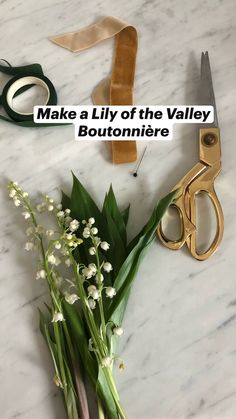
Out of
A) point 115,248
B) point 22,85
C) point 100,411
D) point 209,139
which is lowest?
point 100,411

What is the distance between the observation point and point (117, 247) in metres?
0.84

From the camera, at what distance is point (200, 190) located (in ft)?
2.87

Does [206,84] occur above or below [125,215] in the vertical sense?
above

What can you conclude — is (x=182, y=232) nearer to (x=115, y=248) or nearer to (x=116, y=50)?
(x=115, y=248)

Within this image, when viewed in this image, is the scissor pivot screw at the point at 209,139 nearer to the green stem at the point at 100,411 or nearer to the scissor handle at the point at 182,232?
the scissor handle at the point at 182,232

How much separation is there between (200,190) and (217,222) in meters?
0.06

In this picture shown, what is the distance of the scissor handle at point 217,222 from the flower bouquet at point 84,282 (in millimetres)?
52

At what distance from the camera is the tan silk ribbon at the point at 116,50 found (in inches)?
37.9

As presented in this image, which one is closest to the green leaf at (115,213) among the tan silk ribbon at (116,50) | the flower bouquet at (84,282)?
the flower bouquet at (84,282)

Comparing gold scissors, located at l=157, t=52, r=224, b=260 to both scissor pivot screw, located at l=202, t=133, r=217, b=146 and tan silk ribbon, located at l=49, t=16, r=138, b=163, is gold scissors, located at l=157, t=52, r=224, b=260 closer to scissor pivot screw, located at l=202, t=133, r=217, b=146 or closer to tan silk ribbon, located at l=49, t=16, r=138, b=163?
scissor pivot screw, located at l=202, t=133, r=217, b=146

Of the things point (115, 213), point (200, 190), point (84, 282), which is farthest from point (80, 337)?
point (200, 190)

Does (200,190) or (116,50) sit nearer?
(200,190)

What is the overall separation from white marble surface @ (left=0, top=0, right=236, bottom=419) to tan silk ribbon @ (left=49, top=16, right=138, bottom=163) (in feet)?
0.06

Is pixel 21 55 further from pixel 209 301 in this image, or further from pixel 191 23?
pixel 209 301
